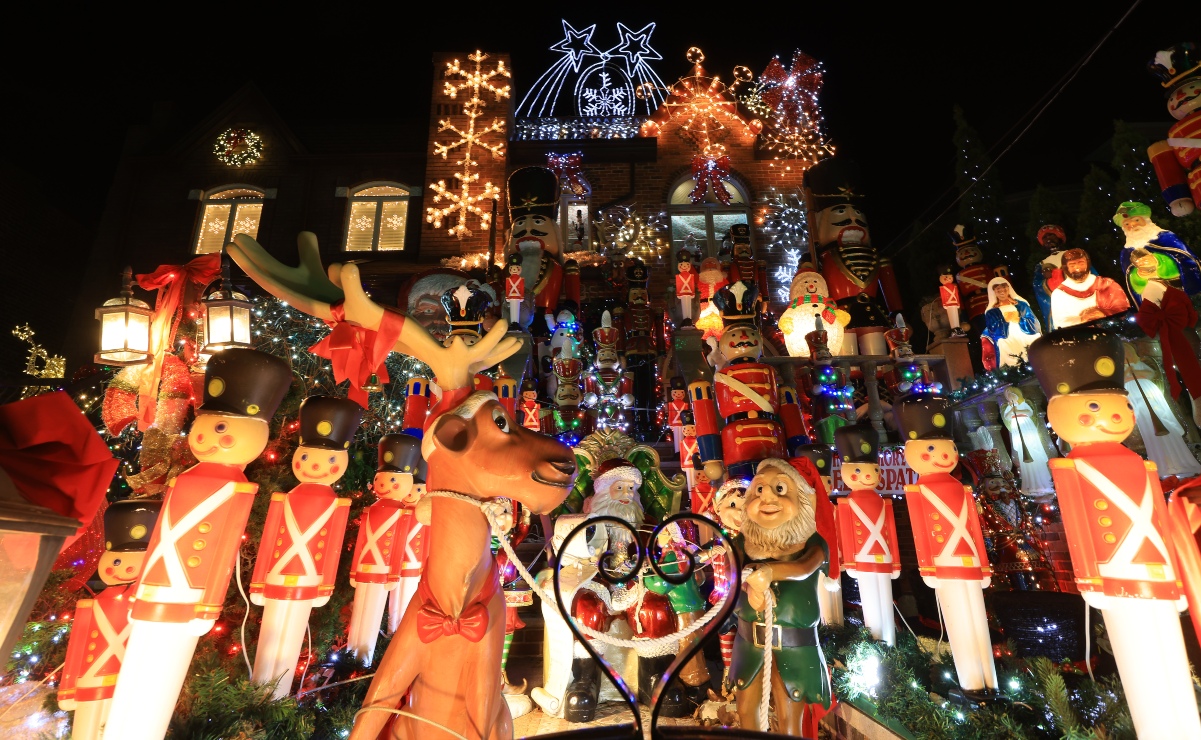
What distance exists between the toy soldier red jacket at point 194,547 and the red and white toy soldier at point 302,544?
1.72 ft

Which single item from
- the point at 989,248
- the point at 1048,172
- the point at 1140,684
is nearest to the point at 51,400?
the point at 1140,684

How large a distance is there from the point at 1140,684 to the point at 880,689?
147 centimetres

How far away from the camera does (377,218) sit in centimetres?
1184

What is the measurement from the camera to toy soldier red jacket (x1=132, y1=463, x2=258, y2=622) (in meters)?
2.43

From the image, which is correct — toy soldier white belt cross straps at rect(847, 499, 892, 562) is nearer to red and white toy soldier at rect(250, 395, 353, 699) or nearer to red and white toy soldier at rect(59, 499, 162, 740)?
red and white toy soldier at rect(250, 395, 353, 699)

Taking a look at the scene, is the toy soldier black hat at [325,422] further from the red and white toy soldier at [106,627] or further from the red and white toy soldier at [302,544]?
the red and white toy soldier at [106,627]

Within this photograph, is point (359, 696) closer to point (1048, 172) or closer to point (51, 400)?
point (51, 400)

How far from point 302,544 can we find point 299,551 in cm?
4

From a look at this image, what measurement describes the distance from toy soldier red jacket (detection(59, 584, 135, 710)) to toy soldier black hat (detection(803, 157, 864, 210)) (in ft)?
26.4

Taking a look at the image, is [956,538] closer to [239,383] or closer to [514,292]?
[239,383]

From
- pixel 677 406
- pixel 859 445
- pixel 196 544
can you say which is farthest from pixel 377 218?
pixel 859 445

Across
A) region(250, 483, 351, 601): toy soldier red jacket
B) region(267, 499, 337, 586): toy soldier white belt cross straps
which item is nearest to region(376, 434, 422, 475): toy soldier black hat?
region(250, 483, 351, 601): toy soldier red jacket

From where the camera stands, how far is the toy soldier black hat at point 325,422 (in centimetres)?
338

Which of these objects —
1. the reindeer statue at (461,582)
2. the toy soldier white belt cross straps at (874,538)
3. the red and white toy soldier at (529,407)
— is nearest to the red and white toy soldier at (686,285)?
the red and white toy soldier at (529,407)
